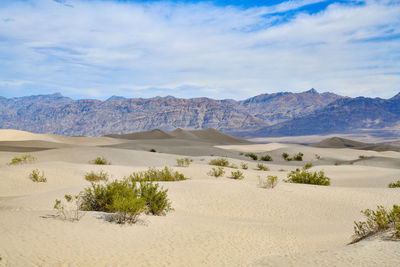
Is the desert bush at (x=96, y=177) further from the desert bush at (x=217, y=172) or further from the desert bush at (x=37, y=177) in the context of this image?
the desert bush at (x=217, y=172)


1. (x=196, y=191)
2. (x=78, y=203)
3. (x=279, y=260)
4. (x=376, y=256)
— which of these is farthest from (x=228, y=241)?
(x=196, y=191)

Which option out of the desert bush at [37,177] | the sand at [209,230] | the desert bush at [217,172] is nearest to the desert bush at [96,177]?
the sand at [209,230]

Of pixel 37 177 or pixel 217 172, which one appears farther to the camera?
Result: pixel 217 172

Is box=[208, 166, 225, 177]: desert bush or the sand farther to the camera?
box=[208, 166, 225, 177]: desert bush

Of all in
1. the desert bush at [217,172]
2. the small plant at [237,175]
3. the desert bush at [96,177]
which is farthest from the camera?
the desert bush at [217,172]

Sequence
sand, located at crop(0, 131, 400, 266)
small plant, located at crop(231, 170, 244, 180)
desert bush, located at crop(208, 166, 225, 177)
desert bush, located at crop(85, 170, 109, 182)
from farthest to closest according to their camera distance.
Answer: desert bush, located at crop(208, 166, 225, 177) < small plant, located at crop(231, 170, 244, 180) < desert bush, located at crop(85, 170, 109, 182) < sand, located at crop(0, 131, 400, 266)

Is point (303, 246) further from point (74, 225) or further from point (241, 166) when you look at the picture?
point (241, 166)

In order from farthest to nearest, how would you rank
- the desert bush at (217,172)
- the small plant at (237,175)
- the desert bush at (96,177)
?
the desert bush at (217,172)
the small plant at (237,175)
the desert bush at (96,177)

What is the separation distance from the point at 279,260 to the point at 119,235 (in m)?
2.78

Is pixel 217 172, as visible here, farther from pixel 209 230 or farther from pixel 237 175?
pixel 209 230

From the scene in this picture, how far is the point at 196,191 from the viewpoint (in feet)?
38.0

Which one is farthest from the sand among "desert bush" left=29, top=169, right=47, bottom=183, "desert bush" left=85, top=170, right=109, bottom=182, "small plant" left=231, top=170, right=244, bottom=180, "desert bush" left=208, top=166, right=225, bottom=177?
"desert bush" left=208, top=166, right=225, bottom=177

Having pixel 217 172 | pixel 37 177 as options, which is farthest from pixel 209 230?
pixel 217 172

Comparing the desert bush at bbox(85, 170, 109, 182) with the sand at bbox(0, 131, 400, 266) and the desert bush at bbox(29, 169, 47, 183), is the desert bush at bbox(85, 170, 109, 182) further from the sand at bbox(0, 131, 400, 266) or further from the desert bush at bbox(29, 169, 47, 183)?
the desert bush at bbox(29, 169, 47, 183)
